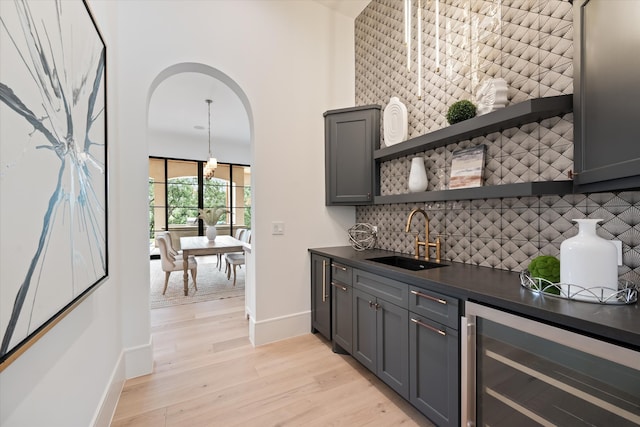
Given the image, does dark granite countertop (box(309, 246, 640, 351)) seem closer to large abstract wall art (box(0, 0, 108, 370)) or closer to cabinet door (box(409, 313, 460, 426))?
cabinet door (box(409, 313, 460, 426))

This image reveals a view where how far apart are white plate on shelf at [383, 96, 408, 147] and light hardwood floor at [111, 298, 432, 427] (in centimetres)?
206

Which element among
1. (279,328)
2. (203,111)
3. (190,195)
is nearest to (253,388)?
(279,328)

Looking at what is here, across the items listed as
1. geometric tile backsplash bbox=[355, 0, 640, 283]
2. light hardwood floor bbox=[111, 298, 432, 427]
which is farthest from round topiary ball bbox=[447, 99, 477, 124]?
light hardwood floor bbox=[111, 298, 432, 427]

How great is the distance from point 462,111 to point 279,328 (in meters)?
2.52

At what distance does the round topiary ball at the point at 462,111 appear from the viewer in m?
1.81

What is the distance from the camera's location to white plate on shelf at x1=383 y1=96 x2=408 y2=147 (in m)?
2.45

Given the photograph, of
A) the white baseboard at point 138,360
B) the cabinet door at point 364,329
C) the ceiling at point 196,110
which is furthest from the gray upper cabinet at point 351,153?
the white baseboard at point 138,360

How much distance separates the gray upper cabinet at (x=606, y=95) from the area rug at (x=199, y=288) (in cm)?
427

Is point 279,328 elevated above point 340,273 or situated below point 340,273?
below

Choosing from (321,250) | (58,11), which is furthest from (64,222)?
(321,250)

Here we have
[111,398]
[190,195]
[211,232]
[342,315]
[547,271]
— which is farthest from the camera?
[190,195]

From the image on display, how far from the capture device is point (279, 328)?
2756mm

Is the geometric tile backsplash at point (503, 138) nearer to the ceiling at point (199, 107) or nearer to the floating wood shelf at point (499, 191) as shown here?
the floating wood shelf at point (499, 191)

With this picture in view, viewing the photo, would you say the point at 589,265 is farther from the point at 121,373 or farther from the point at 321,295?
the point at 121,373
